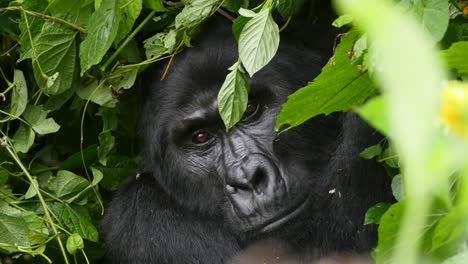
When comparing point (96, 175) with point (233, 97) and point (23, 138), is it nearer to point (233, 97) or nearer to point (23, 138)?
point (23, 138)

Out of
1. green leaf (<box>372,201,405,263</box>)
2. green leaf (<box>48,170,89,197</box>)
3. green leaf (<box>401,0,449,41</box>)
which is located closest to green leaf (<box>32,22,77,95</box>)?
green leaf (<box>48,170,89,197</box>)

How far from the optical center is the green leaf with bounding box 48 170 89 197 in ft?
9.90

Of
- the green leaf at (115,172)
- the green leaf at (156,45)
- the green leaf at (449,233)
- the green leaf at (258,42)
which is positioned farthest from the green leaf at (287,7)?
the green leaf at (449,233)

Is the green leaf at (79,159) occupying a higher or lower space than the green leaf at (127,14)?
lower

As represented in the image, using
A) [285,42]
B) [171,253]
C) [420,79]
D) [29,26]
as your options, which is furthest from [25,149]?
[420,79]

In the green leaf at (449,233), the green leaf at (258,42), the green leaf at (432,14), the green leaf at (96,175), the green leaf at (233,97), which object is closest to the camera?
the green leaf at (449,233)

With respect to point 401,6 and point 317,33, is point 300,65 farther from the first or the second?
point 401,6

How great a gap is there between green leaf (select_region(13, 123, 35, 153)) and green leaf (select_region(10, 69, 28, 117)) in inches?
2.7

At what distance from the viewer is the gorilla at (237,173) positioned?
2.49 metres

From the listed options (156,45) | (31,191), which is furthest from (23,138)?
(156,45)

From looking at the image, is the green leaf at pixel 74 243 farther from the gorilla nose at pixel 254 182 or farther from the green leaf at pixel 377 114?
the green leaf at pixel 377 114

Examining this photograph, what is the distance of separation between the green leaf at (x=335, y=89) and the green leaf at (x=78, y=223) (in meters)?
1.41

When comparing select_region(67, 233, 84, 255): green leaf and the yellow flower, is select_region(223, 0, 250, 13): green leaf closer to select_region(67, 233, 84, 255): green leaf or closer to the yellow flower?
select_region(67, 233, 84, 255): green leaf

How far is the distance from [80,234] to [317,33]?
4.10ft
